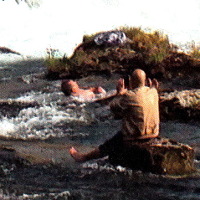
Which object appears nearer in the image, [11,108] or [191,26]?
[11,108]

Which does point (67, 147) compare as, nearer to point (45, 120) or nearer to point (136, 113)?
point (45, 120)

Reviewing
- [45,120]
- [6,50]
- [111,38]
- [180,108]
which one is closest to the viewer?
[180,108]

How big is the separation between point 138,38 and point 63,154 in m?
9.03

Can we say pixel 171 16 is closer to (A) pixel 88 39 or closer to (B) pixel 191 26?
(B) pixel 191 26

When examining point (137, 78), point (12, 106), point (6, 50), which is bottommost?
point (12, 106)

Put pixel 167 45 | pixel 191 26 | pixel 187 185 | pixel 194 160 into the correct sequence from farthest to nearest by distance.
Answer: pixel 191 26 < pixel 167 45 < pixel 194 160 < pixel 187 185

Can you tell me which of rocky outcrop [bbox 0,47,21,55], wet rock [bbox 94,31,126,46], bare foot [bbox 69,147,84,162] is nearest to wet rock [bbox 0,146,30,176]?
bare foot [bbox 69,147,84,162]

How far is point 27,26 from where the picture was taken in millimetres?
29219

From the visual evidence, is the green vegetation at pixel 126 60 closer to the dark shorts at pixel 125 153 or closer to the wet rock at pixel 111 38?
the wet rock at pixel 111 38

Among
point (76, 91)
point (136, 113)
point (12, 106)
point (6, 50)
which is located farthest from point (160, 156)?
point (6, 50)

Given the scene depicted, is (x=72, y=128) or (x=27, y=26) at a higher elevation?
(x=27, y=26)

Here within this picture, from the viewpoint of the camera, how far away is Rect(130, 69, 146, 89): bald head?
33.8 ft

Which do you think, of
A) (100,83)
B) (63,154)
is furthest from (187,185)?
(100,83)

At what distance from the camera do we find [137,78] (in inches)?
408
